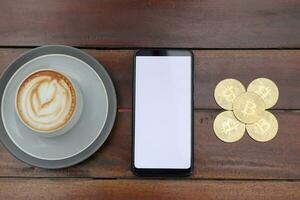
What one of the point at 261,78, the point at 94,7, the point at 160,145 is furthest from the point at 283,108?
the point at 94,7

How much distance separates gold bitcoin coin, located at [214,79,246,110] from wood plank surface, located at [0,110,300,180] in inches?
0.6

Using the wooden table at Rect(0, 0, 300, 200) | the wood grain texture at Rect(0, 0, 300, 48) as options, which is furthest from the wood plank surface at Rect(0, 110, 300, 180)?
the wood grain texture at Rect(0, 0, 300, 48)

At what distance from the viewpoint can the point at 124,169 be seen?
1.95 ft

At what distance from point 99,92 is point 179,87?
0.11 meters

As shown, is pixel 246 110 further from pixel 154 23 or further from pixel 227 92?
pixel 154 23

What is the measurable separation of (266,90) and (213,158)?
0.38ft

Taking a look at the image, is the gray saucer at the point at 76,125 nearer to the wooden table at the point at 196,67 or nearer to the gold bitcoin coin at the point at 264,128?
the wooden table at the point at 196,67

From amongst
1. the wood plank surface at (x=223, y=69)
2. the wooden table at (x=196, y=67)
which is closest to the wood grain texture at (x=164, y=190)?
the wooden table at (x=196, y=67)

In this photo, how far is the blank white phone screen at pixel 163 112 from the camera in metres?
0.59

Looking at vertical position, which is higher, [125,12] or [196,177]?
[125,12]

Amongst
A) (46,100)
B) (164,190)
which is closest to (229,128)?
(164,190)

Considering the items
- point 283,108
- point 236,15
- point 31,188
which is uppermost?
point 236,15

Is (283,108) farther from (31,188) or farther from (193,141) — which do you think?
(31,188)

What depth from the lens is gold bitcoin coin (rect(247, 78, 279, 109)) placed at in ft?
1.96
